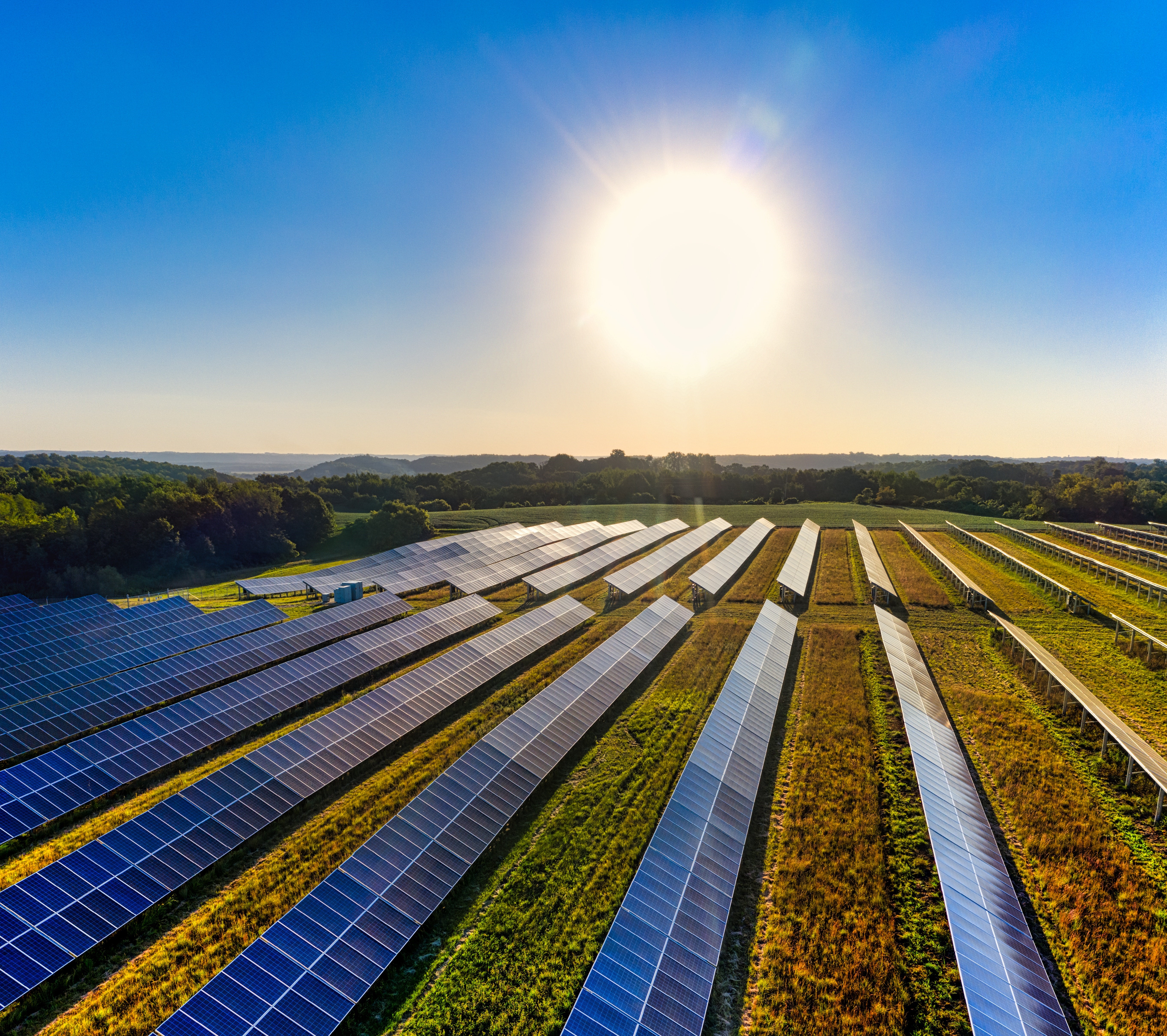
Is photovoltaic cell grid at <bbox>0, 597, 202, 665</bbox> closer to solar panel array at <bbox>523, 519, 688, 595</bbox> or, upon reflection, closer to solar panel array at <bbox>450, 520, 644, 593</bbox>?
solar panel array at <bbox>450, 520, 644, 593</bbox>

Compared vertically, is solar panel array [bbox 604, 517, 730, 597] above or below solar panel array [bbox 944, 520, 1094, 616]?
below

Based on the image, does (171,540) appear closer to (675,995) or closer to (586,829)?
(586,829)

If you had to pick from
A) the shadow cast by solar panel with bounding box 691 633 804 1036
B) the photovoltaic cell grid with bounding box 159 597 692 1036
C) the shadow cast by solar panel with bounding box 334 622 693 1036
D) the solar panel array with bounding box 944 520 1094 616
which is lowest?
the shadow cast by solar panel with bounding box 334 622 693 1036

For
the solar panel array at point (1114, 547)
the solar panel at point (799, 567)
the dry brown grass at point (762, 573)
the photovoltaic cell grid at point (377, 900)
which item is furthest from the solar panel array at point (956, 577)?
the photovoltaic cell grid at point (377, 900)

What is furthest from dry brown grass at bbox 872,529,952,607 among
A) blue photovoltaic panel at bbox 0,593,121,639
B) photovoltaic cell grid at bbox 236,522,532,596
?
blue photovoltaic panel at bbox 0,593,121,639

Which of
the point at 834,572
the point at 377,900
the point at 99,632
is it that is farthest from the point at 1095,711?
the point at 99,632

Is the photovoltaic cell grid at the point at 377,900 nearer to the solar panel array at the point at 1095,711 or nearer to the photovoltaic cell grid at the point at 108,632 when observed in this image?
the solar panel array at the point at 1095,711
